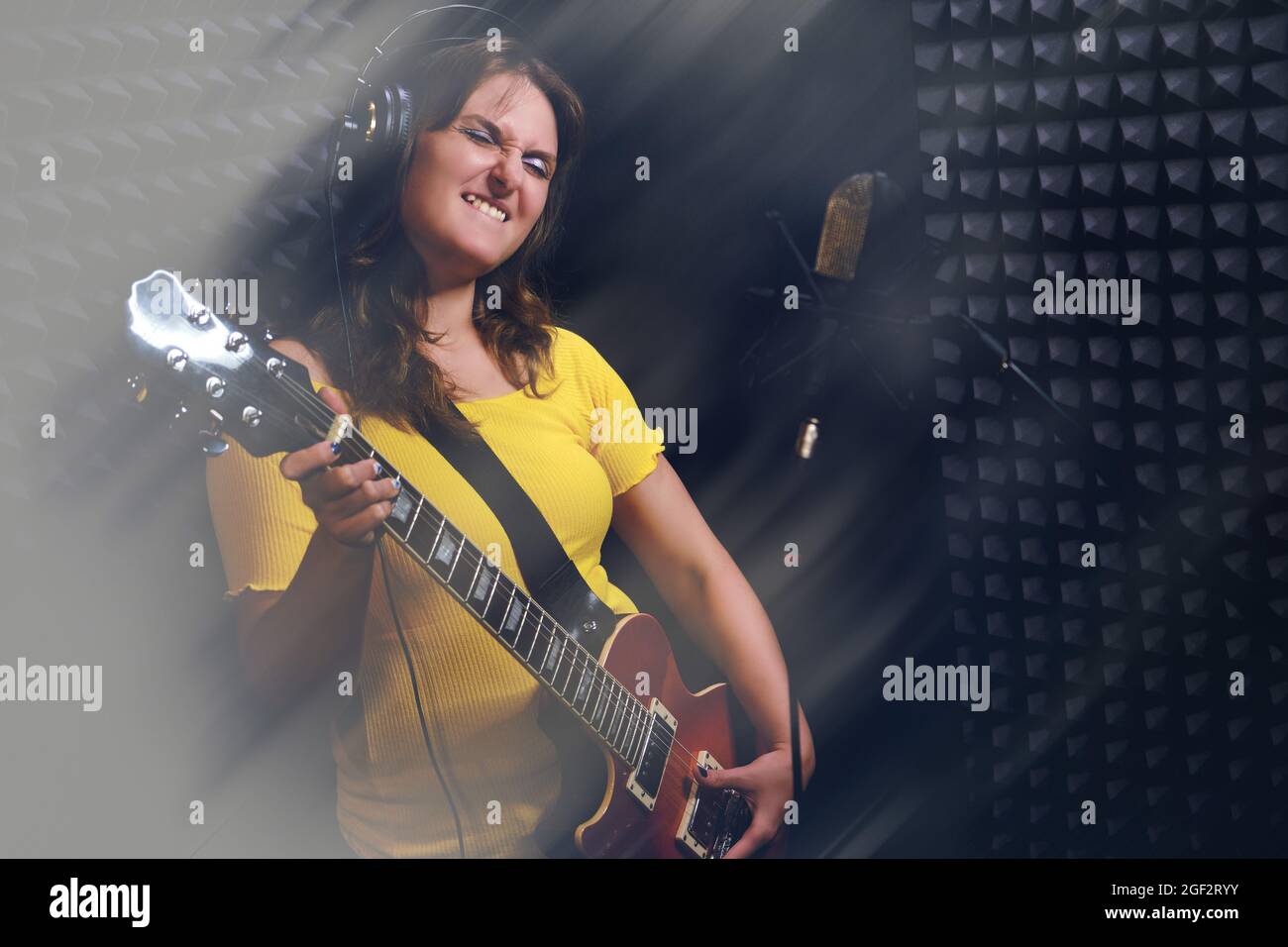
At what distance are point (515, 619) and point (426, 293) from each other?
815 millimetres

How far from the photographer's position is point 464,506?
2.48m

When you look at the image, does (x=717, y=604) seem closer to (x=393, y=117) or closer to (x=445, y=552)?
(x=445, y=552)

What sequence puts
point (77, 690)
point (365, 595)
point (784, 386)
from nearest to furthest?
point (365, 595) → point (77, 690) → point (784, 386)

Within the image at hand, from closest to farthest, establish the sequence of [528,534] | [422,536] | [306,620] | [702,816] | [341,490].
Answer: [341,490] < [422,536] < [306,620] < [528,534] < [702,816]

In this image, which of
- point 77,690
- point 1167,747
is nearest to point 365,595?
point 77,690

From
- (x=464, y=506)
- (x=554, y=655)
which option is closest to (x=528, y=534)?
(x=464, y=506)

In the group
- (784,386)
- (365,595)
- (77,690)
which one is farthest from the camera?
(784,386)

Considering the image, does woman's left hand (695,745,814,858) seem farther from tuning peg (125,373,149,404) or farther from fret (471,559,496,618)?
tuning peg (125,373,149,404)

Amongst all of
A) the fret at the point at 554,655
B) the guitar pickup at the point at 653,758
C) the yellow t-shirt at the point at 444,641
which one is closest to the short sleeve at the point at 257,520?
the yellow t-shirt at the point at 444,641

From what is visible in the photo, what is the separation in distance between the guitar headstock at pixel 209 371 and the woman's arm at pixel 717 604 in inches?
36.6

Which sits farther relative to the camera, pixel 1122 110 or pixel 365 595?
pixel 1122 110
